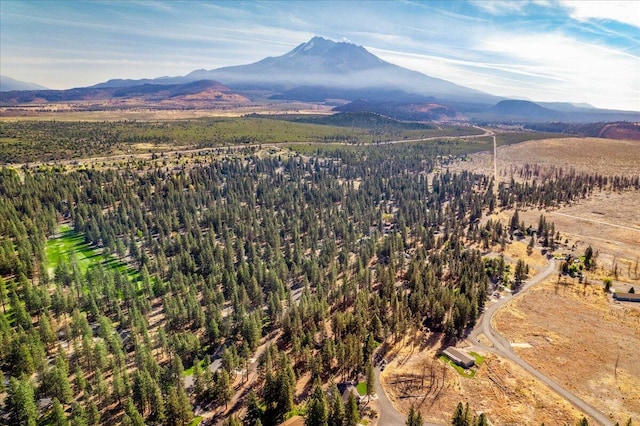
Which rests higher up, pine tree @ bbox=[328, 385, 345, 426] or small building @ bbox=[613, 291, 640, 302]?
small building @ bbox=[613, 291, 640, 302]

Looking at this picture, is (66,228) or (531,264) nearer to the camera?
(531,264)

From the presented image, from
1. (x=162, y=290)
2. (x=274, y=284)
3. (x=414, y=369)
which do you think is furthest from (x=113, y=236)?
(x=414, y=369)

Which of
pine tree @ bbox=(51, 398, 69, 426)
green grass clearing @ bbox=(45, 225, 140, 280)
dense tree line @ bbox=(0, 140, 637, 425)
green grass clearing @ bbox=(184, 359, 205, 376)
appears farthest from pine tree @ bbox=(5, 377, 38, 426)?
green grass clearing @ bbox=(45, 225, 140, 280)

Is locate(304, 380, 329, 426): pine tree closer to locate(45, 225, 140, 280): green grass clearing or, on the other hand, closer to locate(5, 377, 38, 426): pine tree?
locate(5, 377, 38, 426): pine tree

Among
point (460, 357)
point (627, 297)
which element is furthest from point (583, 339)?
point (460, 357)

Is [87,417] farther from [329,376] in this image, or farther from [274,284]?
[274,284]

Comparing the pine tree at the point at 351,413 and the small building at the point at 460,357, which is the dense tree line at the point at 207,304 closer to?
the pine tree at the point at 351,413

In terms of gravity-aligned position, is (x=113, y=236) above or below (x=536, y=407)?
above
